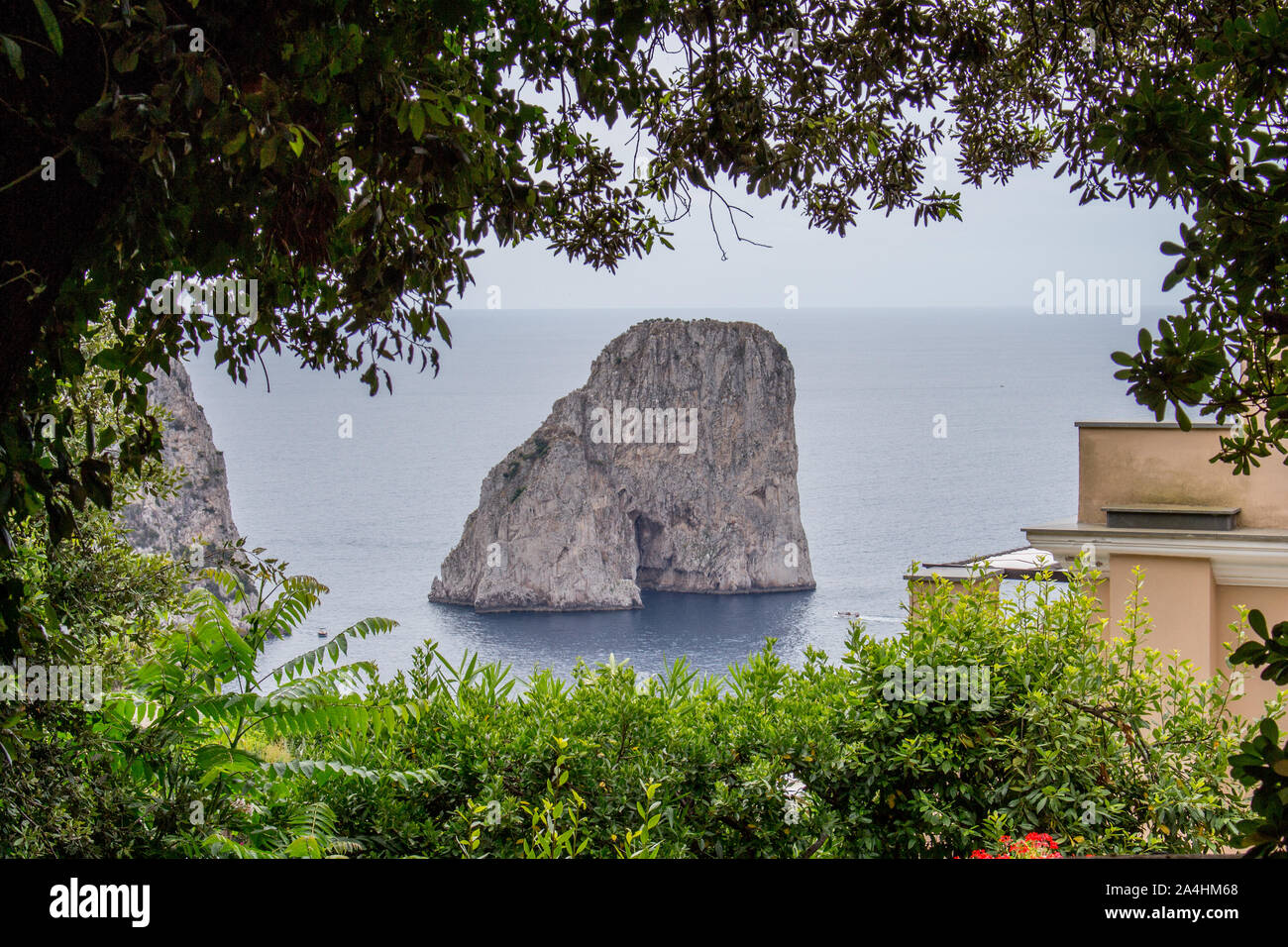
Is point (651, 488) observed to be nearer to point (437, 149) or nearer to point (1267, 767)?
point (437, 149)

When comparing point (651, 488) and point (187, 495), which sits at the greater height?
point (187, 495)

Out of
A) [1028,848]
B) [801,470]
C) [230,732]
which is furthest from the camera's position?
[801,470]

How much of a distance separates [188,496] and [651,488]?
30.4 m

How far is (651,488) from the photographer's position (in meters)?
57.8

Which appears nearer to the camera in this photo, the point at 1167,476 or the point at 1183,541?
the point at 1183,541

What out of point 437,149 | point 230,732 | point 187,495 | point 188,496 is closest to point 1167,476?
point 230,732

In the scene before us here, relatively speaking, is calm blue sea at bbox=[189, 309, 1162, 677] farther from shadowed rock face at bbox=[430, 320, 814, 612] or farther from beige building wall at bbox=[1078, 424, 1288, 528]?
beige building wall at bbox=[1078, 424, 1288, 528]

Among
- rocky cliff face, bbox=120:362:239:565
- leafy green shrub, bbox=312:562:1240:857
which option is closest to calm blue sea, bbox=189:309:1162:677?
rocky cliff face, bbox=120:362:239:565

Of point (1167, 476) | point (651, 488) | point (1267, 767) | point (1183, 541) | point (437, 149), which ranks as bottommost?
point (651, 488)

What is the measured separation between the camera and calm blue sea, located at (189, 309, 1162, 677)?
4331 cm

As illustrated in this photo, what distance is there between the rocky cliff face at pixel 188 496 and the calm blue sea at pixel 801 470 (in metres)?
2.33

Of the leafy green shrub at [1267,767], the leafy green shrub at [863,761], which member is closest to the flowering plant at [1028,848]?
the leafy green shrub at [863,761]
